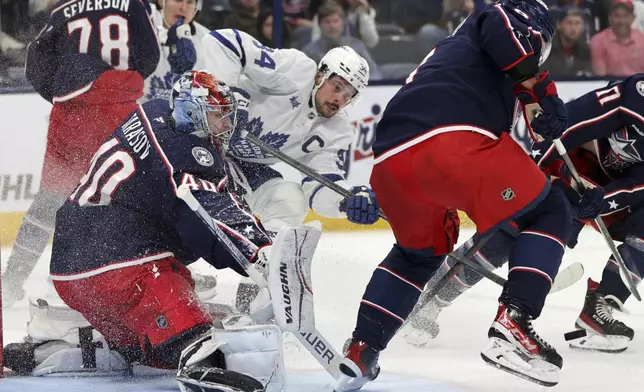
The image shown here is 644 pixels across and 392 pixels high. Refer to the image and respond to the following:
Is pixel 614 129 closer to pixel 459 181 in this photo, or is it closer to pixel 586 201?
pixel 586 201

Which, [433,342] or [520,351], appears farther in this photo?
[433,342]

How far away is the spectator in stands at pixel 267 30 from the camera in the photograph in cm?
617

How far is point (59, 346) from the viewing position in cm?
319

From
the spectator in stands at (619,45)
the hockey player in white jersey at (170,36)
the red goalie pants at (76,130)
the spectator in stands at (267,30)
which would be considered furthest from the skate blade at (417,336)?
the spectator in stands at (619,45)

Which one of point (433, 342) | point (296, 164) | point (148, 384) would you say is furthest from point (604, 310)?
point (148, 384)

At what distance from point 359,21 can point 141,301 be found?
3.62 meters

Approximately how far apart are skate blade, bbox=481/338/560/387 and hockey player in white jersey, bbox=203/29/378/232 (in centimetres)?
126

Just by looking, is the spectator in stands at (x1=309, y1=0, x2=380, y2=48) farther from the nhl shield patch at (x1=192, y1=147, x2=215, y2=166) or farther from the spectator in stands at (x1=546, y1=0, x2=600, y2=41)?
the nhl shield patch at (x1=192, y1=147, x2=215, y2=166)

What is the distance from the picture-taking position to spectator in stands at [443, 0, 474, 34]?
21.1 ft

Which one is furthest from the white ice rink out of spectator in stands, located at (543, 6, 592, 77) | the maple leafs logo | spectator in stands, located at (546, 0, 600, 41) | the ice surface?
spectator in stands, located at (546, 0, 600, 41)

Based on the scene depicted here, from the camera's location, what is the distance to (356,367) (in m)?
3.02

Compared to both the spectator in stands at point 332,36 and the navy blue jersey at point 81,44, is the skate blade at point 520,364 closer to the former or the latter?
the navy blue jersey at point 81,44

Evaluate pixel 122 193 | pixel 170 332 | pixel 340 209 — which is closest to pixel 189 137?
pixel 122 193

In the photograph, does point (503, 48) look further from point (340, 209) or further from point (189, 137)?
point (340, 209)
